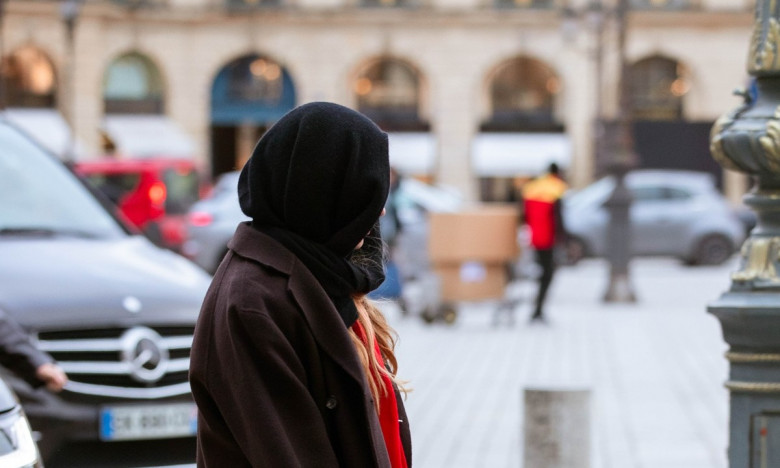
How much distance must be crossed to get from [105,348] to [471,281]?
1139 centimetres

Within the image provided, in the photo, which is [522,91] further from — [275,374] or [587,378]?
[275,374]

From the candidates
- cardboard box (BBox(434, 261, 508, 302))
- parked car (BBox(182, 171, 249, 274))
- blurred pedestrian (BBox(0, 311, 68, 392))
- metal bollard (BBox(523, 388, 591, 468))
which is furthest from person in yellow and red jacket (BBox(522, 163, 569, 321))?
blurred pedestrian (BBox(0, 311, 68, 392))

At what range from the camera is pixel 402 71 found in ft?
160

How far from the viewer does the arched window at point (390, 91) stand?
159 ft

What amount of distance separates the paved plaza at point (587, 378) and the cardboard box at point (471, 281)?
1.23ft

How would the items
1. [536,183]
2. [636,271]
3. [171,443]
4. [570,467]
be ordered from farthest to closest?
[636,271] < [536,183] < [570,467] < [171,443]

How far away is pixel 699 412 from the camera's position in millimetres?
10281

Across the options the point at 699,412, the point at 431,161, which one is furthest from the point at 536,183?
the point at 431,161

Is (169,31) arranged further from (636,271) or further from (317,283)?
(317,283)

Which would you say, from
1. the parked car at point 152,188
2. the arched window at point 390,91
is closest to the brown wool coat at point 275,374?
the parked car at point 152,188

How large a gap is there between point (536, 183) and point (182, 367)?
39.9 ft

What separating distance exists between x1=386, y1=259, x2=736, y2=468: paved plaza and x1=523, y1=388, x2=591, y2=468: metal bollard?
0.07 m

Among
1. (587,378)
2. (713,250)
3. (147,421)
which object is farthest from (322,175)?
(713,250)

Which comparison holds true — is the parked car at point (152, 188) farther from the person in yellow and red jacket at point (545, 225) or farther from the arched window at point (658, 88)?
the arched window at point (658, 88)
